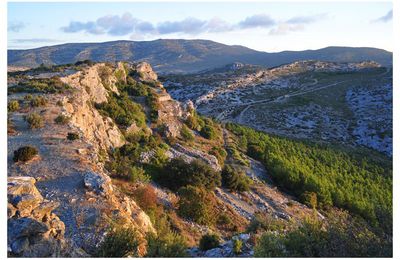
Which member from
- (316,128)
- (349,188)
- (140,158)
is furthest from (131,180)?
(316,128)

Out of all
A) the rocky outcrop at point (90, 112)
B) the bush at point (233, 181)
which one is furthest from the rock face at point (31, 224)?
the bush at point (233, 181)

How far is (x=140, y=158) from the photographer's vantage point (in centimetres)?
2198

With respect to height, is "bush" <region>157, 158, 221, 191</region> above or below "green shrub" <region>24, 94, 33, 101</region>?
below

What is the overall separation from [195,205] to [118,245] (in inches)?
294

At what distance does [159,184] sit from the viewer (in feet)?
66.5

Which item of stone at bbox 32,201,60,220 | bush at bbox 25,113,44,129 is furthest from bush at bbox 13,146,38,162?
stone at bbox 32,201,60,220

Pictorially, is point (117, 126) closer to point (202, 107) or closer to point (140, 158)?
point (140, 158)

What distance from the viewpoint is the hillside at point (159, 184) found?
34.3 feet

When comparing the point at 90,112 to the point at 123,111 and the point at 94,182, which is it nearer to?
the point at 123,111

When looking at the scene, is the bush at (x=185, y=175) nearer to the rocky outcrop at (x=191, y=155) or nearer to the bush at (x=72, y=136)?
the rocky outcrop at (x=191, y=155)

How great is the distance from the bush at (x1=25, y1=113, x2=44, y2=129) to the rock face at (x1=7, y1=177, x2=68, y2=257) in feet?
22.4

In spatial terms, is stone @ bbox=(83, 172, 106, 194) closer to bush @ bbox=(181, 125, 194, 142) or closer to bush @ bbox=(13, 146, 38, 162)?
bush @ bbox=(13, 146, 38, 162)

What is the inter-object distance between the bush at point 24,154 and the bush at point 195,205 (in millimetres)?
6786

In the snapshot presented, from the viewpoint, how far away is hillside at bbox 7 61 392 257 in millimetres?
10453
